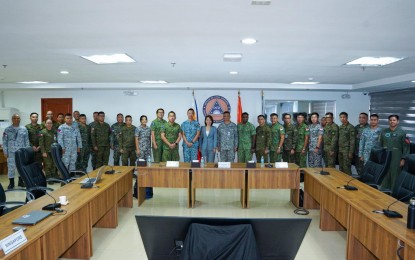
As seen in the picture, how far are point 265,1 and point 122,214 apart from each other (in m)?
3.80

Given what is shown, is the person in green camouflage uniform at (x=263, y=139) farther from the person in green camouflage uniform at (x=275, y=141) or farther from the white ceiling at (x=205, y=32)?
the white ceiling at (x=205, y=32)

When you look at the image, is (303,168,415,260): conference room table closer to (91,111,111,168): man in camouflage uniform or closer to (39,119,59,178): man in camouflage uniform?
(91,111,111,168): man in camouflage uniform

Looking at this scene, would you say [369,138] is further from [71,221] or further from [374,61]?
[71,221]

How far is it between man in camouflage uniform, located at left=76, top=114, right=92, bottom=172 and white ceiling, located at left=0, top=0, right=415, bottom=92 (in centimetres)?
255

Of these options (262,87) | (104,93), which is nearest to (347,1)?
(262,87)

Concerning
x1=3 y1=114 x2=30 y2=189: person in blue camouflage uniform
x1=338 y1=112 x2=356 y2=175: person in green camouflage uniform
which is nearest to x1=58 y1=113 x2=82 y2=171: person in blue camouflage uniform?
x1=3 y1=114 x2=30 y2=189: person in blue camouflage uniform

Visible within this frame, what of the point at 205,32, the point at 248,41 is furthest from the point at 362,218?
the point at 205,32

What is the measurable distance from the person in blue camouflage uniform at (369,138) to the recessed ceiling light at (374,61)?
156 centimetres

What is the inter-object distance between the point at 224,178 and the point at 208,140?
2.10 metres

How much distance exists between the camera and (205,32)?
10.2 feet

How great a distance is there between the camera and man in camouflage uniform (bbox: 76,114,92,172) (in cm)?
761

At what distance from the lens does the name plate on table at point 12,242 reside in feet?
5.89

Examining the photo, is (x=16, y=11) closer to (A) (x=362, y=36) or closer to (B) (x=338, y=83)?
(A) (x=362, y=36)

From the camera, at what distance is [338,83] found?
25.8 ft
